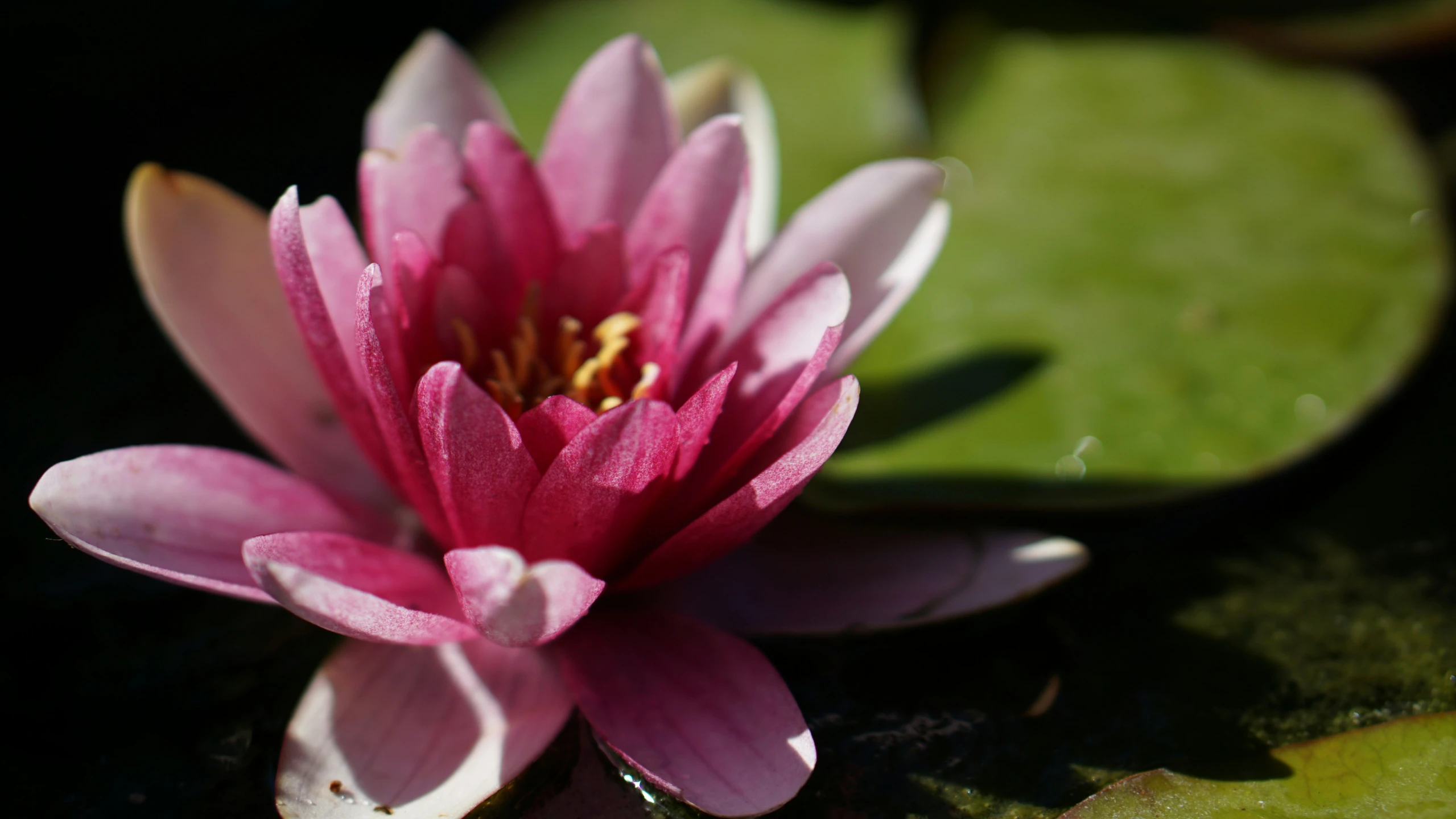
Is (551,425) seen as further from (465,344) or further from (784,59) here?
(784,59)

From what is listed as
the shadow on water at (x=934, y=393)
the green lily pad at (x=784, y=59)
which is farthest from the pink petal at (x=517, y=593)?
the green lily pad at (x=784, y=59)

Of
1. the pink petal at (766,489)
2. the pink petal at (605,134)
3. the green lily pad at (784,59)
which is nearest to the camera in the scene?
the pink petal at (766,489)

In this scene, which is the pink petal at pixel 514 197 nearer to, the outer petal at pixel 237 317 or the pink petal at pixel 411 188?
the pink petal at pixel 411 188

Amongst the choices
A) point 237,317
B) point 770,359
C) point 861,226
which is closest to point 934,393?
point 861,226

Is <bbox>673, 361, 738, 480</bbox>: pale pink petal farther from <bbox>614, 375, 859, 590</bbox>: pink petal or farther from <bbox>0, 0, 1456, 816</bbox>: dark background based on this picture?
<bbox>0, 0, 1456, 816</bbox>: dark background

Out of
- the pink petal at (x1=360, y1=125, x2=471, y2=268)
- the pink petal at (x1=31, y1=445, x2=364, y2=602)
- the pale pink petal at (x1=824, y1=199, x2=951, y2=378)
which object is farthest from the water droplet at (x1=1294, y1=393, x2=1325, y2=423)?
the pink petal at (x1=31, y1=445, x2=364, y2=602)

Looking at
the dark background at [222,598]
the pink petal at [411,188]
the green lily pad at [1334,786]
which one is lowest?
the green lily pad at [1334,786]

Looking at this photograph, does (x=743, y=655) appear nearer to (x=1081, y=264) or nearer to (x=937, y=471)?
(x=937, y=471)
